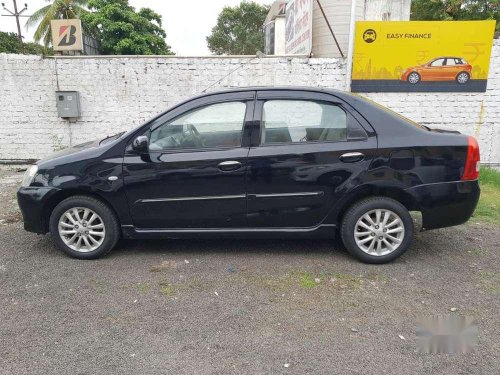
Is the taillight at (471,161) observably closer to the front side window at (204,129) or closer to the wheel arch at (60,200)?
the front side window at (204,129)

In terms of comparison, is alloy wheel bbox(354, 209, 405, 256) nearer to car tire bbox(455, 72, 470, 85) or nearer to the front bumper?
the front bumper

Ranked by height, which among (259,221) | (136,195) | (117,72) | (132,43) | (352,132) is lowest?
(259,221)

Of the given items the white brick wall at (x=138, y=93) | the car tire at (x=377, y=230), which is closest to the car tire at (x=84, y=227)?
the car tire at (x=377, y=230)

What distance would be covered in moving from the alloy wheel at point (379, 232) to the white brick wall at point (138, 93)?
473 cm

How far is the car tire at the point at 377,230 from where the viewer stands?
12.4 ft

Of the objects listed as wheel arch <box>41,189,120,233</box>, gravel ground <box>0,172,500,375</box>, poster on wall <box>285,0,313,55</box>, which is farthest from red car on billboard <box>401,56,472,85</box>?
wheel arch <box>41,189,120,233</box>

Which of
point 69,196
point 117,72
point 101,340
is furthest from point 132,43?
point 101,340

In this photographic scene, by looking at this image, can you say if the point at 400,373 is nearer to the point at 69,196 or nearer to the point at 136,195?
the point at 136,195

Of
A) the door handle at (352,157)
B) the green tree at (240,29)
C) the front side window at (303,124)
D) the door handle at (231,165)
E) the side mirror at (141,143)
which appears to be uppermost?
the green tree at (240,29)

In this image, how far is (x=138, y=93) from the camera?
8.12 meters

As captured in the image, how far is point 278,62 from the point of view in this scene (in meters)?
7.93

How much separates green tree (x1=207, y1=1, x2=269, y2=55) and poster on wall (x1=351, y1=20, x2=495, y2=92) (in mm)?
33863

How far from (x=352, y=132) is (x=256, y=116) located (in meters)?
0.91

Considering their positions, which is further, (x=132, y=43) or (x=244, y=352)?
(x=132, y=43)
